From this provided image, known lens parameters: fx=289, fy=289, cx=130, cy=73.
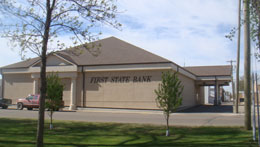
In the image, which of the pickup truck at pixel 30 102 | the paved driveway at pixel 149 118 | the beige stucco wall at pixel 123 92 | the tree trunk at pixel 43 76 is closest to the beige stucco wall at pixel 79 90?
the beige stucco wall at pixel 123 92

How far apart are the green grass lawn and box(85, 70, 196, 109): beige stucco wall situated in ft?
45.2

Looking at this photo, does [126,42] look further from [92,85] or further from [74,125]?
[74,125]

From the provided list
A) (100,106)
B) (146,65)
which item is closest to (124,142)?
(146,65)

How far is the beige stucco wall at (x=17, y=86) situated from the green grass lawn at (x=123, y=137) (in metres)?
21.3

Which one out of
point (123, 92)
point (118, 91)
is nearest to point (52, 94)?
point (123, 92)

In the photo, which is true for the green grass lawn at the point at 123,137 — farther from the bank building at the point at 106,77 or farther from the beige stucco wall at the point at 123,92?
the bank building at the point at 106,77

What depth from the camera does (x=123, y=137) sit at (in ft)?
41.1

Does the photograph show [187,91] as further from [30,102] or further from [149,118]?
[30,102]

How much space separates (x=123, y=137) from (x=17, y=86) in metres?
27.7

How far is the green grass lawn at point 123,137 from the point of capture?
1089 cm

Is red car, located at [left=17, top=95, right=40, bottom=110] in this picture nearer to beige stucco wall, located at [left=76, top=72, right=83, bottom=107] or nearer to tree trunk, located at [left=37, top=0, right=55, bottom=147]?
beige stucco wall, located at [left=76, top=72, right=83, bottom=107]

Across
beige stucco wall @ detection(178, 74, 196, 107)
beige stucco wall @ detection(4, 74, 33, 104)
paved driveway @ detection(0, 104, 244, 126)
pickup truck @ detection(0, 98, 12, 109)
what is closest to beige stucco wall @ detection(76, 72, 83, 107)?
paved driveway @ detection(0, 104, 244, 126)

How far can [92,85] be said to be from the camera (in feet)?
105

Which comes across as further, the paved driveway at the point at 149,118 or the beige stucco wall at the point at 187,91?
the beige stucco wall at the point at 187,91
